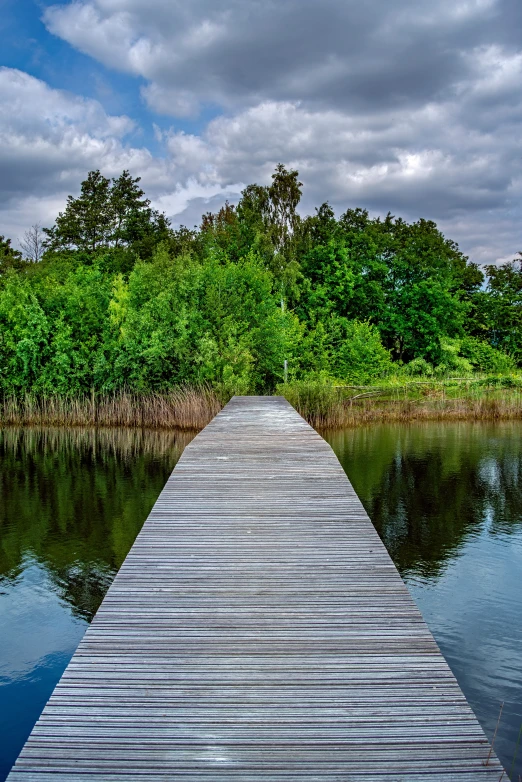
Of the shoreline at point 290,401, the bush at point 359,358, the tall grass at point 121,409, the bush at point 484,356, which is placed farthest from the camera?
the bush at point 484,356

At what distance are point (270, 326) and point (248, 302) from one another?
2.95ft

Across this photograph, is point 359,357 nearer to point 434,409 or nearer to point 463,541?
point 434,409

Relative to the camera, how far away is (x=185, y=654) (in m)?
2.68

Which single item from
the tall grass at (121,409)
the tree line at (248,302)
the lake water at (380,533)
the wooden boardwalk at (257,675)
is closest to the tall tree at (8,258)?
the tree line at (248,302)

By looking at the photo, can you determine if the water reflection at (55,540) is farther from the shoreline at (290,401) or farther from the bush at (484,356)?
the bush at (484,356)

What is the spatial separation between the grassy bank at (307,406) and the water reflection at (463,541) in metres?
1.95

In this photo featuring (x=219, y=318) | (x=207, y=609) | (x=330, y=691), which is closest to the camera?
(x=330, y=691)

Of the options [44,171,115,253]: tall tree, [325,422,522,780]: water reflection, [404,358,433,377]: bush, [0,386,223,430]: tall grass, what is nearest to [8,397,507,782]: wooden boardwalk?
[325,422,522,780]: water reflection

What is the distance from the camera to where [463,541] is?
24.0 feet

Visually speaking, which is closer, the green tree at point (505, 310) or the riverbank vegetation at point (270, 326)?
the riverbank vegetation at point (270, 326)

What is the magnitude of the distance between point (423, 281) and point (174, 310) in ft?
43.5

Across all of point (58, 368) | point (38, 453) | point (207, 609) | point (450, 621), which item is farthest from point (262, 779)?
point (58, 368)

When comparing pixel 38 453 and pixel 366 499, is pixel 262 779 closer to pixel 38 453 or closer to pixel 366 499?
pixel 366 499

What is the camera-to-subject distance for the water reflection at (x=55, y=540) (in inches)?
177
